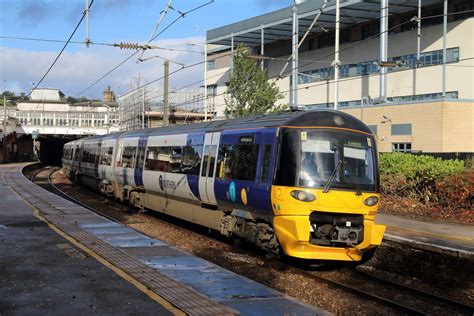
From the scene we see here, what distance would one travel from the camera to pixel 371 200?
10.3m

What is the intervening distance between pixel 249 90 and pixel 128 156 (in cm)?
1077

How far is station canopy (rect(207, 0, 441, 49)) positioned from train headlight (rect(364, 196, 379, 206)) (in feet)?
83.9

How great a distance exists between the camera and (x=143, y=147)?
18.3 m

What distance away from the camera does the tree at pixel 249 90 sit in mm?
28906

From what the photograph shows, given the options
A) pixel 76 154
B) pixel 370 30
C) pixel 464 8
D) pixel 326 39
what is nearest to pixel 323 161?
pixel 76 154

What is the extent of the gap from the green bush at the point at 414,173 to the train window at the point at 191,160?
23.9 ft

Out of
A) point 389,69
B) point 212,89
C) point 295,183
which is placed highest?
point 212,89

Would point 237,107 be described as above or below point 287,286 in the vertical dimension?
above

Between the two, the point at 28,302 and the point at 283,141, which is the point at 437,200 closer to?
the point at 283,141

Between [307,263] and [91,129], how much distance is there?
5910 cm

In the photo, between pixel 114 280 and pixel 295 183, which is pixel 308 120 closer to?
pixel 295 183

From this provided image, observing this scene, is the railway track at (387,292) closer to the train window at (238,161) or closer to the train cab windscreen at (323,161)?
the train cab windscreen at (323,161)

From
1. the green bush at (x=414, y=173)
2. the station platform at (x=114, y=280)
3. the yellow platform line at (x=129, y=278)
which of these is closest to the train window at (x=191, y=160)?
the station platform at (x=114, y=280)

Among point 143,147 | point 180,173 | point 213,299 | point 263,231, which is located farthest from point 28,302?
point 143,147
